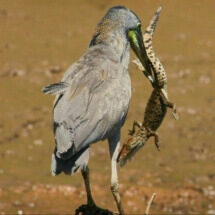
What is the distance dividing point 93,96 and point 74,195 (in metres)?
6.14

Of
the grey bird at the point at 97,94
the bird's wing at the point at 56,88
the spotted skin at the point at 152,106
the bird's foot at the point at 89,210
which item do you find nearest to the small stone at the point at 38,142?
the grey bird at the point at 97,94

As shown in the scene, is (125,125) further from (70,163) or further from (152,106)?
(70,163)

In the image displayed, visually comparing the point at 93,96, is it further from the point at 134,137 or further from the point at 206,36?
the point at 206,36

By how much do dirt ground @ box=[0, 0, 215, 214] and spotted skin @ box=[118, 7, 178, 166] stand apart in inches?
18.5

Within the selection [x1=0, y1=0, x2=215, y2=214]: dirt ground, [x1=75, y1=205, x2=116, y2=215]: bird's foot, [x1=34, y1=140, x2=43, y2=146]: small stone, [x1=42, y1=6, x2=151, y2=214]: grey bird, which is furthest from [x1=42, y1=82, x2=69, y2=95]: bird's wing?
[x1=34, y1=140, x2=43, y2=146]: small stone

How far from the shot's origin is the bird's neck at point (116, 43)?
6852mm

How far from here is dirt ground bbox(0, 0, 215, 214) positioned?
12.4m

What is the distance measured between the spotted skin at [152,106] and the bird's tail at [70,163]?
466mm

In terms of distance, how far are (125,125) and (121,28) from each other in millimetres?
9197

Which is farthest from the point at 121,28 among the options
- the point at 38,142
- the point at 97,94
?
the point at 38,142

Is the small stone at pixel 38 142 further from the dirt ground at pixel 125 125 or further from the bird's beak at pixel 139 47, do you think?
the bird's beak at pixel 139 47

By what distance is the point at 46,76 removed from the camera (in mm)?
18719

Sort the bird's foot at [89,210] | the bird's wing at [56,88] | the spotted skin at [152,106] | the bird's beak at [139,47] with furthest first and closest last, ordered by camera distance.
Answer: the bird's foot at [89,210] < the bird's beak at [139,47] < the spotted skin at [152,106] < the bird's wing at [56,88]

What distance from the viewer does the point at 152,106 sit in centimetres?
638
